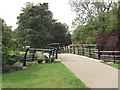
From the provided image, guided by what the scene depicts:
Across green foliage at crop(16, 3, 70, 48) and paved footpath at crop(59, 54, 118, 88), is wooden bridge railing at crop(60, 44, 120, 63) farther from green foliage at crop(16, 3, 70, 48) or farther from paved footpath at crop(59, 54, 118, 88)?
green foliage at crop(16, 3, 70, 48)

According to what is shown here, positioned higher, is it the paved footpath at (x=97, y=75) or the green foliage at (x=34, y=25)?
the green foliage at (x=34, y=25)

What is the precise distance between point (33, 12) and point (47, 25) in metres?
2.38

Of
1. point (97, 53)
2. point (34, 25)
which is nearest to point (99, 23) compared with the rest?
point (97, 53)

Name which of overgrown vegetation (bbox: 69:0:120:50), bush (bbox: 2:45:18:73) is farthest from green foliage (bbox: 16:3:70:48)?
bush (bbox: 2:45:18:73)

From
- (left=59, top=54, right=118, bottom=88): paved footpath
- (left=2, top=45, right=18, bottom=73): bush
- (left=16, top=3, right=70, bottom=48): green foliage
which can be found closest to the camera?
(left=59, top=54, right=118, bottom=88): paved footpath

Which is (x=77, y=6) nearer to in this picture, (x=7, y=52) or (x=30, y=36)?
(x=30, y=36)

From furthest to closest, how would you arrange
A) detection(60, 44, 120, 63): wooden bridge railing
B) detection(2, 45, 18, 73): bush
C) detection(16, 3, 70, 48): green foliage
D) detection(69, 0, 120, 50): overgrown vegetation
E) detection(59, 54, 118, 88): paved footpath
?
detection(16, 3, 70, 48): green foliage
detection(69, 0, 120, 50): overgrown vegetation
detection(60, 44, 120, 63): wooden bridge railing
detection(2, 45, 18, 73): bush
detection(59, 54, 118, 88): paved footpath

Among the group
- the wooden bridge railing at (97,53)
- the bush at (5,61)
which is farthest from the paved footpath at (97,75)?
the wooden bridge railing at (97,53)

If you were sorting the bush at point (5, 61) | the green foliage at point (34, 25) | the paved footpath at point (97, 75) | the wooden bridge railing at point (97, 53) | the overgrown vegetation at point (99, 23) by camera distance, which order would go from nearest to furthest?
1. the paved footpath at point (97, 75)
2. the bush at point (5, 61)
3. the wooden bridge railing at point (97, 53)
4. the overgrown vegetation at point (99, 23)
5. the green foliage at point (34, 25)

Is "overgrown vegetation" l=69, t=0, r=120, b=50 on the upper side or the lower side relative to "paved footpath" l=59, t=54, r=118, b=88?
upper

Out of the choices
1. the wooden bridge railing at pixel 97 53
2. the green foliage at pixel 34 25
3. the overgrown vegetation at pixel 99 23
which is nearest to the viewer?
the wooden bridge railing at pixel 97 53

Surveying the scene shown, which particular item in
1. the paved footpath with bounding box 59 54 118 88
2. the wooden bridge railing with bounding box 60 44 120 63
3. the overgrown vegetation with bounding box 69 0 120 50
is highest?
the overgrown vegetation with bounding box 69 0 120 50

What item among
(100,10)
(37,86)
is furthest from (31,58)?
(100,10)

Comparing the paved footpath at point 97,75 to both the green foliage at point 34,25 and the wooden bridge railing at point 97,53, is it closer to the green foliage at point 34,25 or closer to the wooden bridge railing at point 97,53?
the wooden bridge railing at point 97,53
